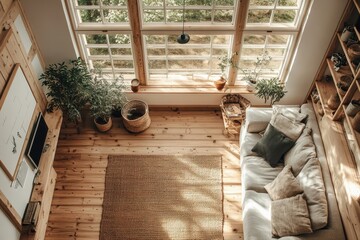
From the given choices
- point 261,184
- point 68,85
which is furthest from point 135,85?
point 261,184

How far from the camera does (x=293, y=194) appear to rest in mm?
3336

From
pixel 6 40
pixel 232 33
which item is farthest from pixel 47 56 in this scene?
pixel 232 33

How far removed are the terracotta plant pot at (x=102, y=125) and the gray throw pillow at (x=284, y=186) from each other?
2473 mm

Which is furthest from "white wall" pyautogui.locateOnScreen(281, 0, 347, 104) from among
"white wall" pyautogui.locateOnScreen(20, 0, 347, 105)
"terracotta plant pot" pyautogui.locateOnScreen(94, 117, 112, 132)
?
"terracotta plant pot" pyautogui.locateOnScreen(94, 117, 112, 132)

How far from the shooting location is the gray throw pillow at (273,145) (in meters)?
3.77

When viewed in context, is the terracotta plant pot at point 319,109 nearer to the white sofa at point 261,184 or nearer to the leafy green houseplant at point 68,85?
the white sofa at point 261,184

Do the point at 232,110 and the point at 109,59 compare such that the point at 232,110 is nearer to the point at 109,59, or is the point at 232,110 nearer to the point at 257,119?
the point at 257,119

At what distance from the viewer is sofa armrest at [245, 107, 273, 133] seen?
4133mm

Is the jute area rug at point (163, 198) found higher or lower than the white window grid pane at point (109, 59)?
lower

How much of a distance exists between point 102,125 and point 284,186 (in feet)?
8.86

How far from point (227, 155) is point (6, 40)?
3109mm

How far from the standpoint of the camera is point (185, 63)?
15.5 feet

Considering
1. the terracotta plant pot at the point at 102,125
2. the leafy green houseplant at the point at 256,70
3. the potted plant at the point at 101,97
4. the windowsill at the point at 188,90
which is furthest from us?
the windowsill at the point at 188,90

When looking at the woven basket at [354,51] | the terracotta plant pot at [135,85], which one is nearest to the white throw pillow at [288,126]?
the woven basket at [354,51]
